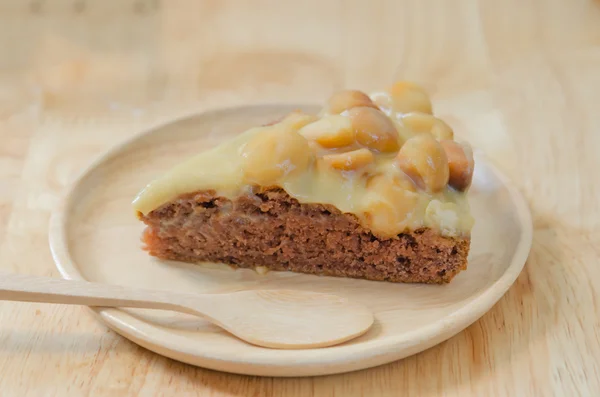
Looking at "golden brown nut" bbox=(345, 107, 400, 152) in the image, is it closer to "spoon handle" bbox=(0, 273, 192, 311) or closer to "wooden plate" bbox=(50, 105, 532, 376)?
"wooden plate" bbox=(50, 105, 532, 376)

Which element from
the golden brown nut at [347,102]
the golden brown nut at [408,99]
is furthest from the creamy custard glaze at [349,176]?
the golden brown nut at [408,99]

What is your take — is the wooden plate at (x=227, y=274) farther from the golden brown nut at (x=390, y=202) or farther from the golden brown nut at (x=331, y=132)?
the golden brown nut at (x=331, y=132)

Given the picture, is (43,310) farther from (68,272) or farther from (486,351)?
(486,351)

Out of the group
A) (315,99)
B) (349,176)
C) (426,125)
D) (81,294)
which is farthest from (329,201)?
(315,99)

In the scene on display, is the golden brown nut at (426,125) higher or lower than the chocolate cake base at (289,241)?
higher

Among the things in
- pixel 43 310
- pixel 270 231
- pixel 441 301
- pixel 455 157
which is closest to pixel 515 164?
pixel 455 157

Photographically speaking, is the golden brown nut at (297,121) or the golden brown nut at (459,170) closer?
the golden brown nut at (459,170)

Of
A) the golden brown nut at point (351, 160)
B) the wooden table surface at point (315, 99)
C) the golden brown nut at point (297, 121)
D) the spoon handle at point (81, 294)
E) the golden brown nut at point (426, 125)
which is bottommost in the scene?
the wooden table surface at point (315, 99)
